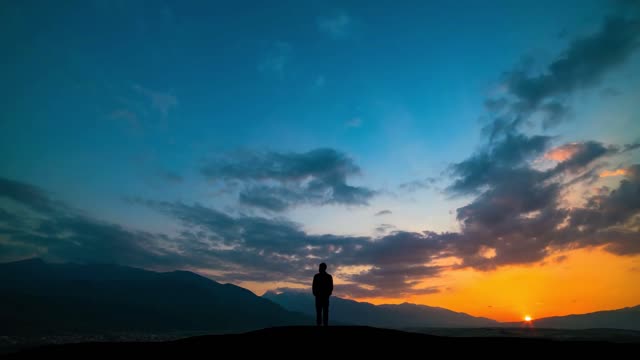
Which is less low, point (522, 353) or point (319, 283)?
point (319, 283)

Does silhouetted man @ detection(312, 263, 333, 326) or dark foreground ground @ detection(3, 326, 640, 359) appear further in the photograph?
silhouetted man @ detection(312, 263, 333, 326)

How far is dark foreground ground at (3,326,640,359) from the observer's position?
46.1 ft

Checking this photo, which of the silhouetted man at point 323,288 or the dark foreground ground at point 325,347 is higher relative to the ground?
the silhouetted man at point 323,288

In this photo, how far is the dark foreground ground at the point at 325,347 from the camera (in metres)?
14.0

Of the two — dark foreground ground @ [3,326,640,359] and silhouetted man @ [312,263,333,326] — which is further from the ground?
silhouetted man @ [312,263,333,326]

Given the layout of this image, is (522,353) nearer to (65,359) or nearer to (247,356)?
(247,356)

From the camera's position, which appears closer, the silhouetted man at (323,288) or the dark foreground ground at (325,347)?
the dark foreground ground at (325,347)

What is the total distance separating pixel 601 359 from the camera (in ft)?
42.2

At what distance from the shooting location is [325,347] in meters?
14.6

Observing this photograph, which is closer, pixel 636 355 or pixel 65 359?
pixel 636 355

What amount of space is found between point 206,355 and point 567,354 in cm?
1303

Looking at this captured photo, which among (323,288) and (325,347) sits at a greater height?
(323,288)

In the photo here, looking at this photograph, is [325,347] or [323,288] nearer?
[325,347]

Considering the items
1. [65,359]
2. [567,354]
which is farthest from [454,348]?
[65,359]
